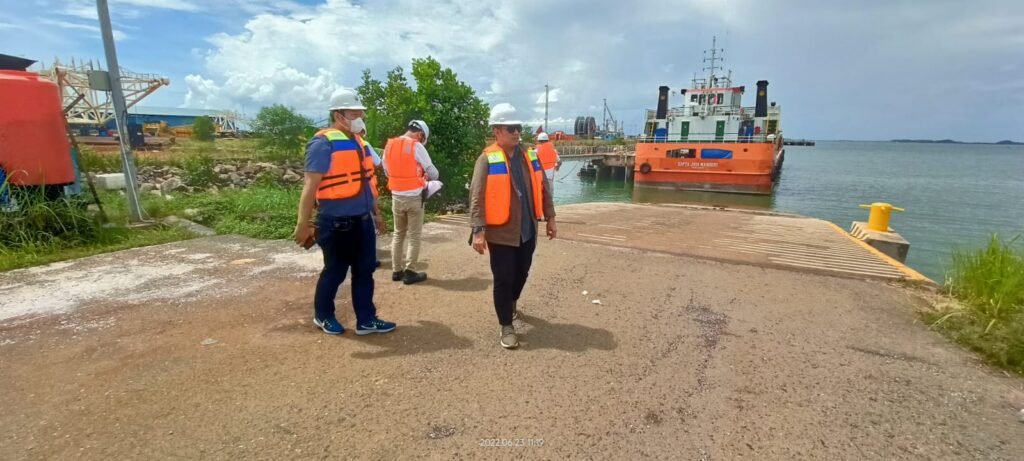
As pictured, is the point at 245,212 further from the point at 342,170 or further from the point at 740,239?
the point at 740,239

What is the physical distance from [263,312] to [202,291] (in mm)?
962

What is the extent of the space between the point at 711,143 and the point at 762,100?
4.38 meters

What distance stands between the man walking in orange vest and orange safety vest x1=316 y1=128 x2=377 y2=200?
822mm

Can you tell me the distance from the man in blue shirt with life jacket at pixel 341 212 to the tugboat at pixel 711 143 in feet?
87.8

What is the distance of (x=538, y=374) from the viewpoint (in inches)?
117

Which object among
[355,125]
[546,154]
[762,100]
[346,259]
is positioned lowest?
[346,259]

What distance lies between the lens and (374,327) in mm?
3529

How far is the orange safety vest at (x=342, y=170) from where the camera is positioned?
320 cm

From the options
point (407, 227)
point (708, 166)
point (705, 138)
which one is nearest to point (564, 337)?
point (407, 227)

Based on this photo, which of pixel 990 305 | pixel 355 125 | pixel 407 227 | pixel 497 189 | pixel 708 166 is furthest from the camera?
pixel 708 166

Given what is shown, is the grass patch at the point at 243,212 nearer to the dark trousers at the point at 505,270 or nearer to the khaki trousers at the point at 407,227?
the khaki trousers at the point at 407,227

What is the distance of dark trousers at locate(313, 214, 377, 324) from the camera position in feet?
10.7

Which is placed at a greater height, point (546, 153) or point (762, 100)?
point (762, 100)

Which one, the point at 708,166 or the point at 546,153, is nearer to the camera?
the point at 546,153
